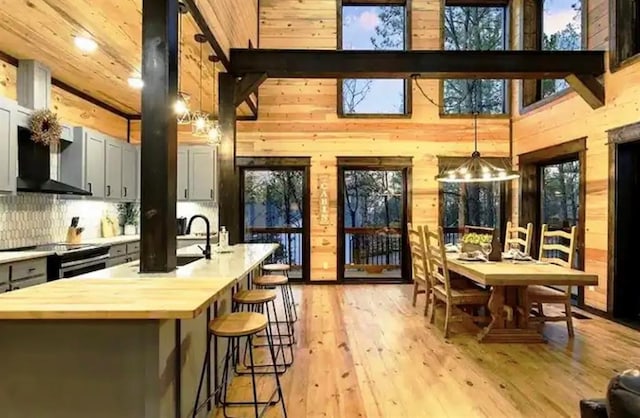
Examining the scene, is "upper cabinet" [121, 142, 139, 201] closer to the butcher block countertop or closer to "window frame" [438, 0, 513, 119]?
the butcher block countertop

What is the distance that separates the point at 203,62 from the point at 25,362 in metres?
3.60

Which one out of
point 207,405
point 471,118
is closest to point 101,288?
point 207,405

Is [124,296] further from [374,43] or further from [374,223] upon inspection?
[374,43]

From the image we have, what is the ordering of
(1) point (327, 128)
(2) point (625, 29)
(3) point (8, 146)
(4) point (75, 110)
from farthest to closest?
(1) point (327, 128) < (4) point (75, 110) < (2) point (625, 29) < (3) point (8, 146)

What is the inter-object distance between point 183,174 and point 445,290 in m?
4.57

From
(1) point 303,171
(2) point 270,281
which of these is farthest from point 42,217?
(1) point 303,171

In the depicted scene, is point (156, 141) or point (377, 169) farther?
point (377, 169)

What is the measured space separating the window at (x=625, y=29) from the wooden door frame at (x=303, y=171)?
14.7ft

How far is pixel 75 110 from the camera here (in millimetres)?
5680

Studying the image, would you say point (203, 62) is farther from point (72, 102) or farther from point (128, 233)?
point (128, 233)

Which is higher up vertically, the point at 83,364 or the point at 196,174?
the point at 196,174

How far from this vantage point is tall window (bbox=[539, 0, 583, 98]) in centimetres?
592

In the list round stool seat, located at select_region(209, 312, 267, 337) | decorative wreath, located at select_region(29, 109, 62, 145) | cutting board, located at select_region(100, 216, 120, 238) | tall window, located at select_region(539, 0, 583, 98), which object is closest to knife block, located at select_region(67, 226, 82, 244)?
cutting board, located at select_region(100, 216, 120, 238)

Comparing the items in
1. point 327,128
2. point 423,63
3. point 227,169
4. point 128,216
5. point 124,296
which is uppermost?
Result: point 423,63
